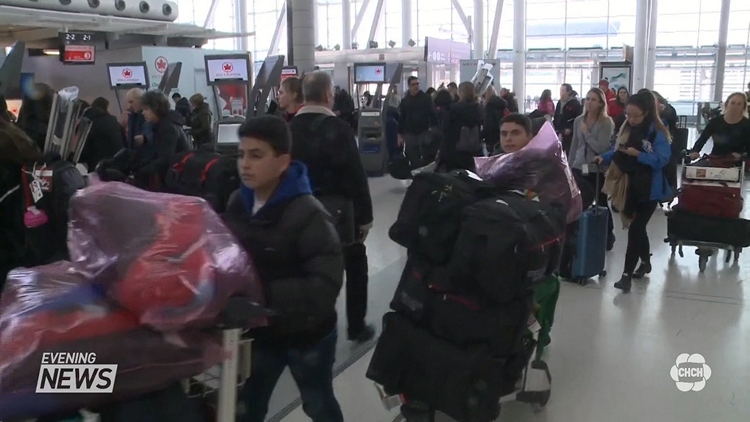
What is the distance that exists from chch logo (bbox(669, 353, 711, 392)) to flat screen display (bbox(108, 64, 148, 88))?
1097 centimetres

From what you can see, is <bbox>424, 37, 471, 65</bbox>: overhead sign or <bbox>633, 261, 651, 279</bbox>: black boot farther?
<bbox>424, 37, 471, 65</bbox>: overhead sign

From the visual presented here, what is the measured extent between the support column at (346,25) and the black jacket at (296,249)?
22.9 metres

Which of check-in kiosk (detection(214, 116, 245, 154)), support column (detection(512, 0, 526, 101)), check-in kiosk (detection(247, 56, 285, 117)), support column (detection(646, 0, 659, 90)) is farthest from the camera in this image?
support column (detection(512, 0, 526, 101))

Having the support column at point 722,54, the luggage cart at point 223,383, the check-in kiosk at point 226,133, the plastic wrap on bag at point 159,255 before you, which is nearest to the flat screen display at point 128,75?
the check-in kiosk at point 226,133

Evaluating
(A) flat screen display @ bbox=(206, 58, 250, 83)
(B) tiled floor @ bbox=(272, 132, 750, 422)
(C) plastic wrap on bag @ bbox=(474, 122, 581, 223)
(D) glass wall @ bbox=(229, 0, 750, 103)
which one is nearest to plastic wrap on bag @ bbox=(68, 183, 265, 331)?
(C) plastic wrap on bag @ bbox=(474, 122, 581, 223)

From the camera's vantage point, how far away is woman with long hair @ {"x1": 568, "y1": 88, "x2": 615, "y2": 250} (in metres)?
5.12

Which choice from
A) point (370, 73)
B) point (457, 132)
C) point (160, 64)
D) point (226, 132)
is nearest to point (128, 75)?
point (160, 64)

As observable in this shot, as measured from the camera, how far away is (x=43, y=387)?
1.22 meters

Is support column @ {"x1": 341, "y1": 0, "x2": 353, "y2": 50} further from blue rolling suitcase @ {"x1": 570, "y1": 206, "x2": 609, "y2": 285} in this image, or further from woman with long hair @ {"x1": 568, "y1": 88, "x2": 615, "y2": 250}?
blue rolling suitcase @ {"x1": 570, "y1": 206, "x2": 609, "y2": 285}

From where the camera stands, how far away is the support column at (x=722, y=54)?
61.9 feet

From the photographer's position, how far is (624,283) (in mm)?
4469

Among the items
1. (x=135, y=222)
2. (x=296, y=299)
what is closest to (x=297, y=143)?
(x=296, y=299)

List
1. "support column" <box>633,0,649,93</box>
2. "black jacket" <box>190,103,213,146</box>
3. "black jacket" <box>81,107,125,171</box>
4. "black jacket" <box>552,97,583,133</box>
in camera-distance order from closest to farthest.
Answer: "black jacket" <box>81,107,125,171</box> < "black jacket" <box>190,103,213,146</box> < "black jacket" <box>552,97,583,133</box> < "support column" <box>633,0,649,93</box>

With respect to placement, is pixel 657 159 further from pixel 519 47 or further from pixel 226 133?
pixel 519 47
